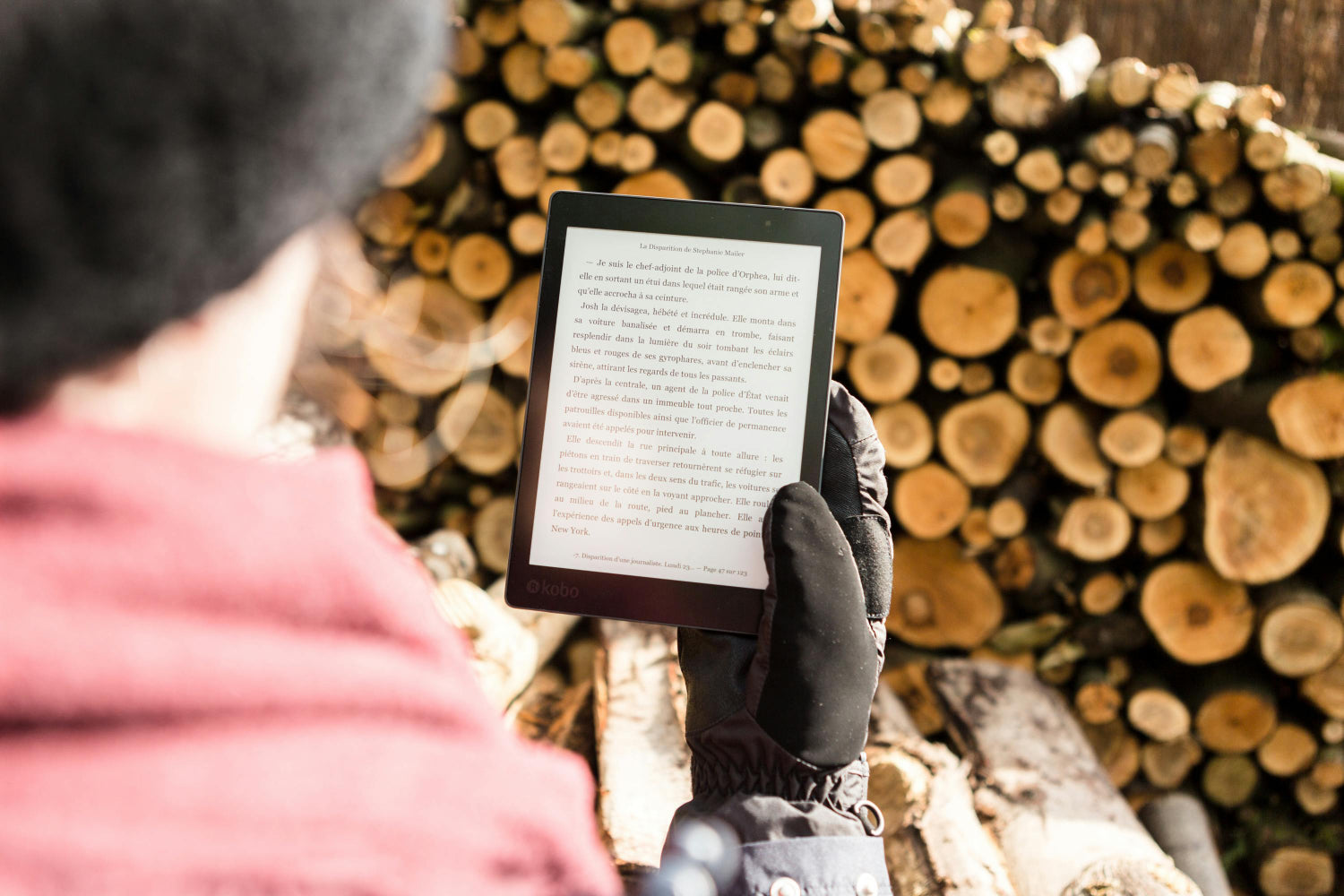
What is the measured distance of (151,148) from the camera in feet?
1.01

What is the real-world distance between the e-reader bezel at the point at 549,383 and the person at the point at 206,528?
1.15 feet

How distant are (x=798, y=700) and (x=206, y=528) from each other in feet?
1.70

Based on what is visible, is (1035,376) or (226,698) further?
(1035,376)

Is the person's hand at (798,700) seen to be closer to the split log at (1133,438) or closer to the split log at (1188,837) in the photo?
the split log at (1133,438)

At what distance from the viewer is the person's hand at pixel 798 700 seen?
728mm

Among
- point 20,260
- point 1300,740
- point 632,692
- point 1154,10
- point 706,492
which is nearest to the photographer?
point 20,260

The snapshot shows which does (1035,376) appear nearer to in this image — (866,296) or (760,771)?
(866,296)

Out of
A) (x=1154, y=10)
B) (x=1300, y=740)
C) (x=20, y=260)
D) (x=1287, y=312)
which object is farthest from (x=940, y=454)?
(x=20, y=260)

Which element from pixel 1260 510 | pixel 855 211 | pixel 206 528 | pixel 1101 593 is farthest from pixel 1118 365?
pixel 206 528

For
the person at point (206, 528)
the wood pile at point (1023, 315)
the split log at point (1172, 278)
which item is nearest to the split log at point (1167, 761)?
the wood pile at point (1023, 315)

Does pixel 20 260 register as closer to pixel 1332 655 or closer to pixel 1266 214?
pixel 1266 214

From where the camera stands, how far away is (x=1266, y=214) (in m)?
1.41

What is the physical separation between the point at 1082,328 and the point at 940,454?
0.35 metres

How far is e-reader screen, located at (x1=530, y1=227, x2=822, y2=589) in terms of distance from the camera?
2.64 feet
